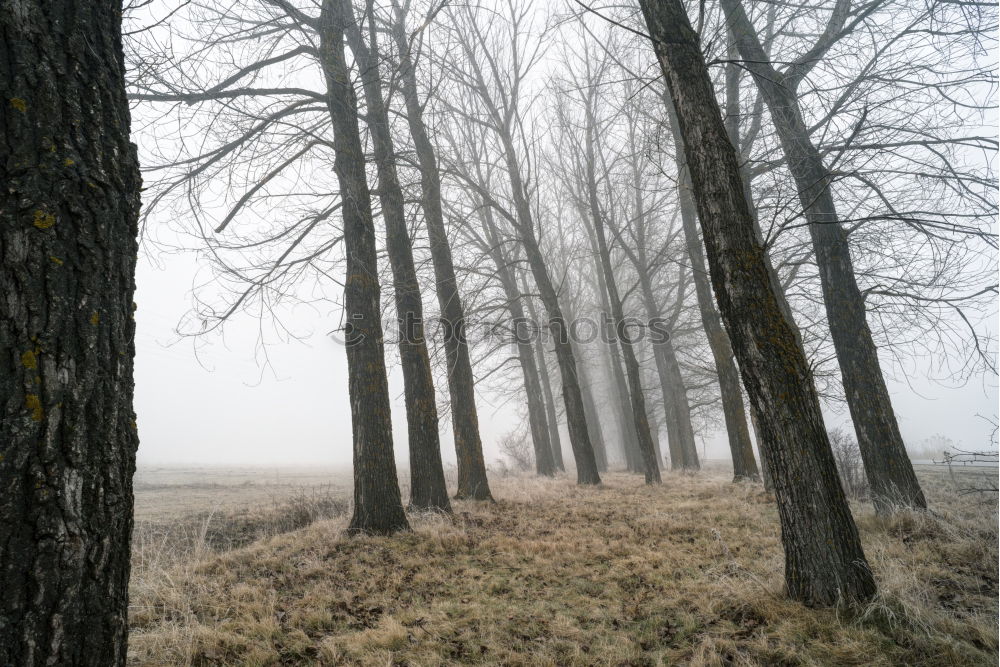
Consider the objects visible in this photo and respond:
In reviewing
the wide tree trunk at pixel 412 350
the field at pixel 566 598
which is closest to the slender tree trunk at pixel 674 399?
the wide tree trunk at pixel 412 350

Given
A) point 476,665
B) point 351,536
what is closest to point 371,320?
point 351,536

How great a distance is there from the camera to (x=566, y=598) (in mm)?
3664

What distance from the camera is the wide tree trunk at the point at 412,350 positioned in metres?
7.00

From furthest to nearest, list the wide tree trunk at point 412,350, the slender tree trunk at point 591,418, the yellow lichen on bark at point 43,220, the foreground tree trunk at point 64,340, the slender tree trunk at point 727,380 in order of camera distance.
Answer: the slender tree trunk at point 591,418, the slender tree trunk at point 727,380, the wide tree trunk at point 412,350, the yellow lichen on bark at point 43,220, the foreground tree trunk at point 64,340

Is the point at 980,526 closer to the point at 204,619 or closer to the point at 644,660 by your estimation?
the point at 644,660

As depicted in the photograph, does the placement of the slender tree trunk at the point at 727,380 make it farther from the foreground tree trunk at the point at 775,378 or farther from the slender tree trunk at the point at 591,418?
the slender tree trunk at the point at 591,418

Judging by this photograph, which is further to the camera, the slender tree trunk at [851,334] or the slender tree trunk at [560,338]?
the slender tree trunk at [560,338]

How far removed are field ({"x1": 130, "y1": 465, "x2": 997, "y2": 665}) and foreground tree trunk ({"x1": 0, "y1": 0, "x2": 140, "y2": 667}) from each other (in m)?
1.50

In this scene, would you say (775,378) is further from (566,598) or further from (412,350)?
(412,350)

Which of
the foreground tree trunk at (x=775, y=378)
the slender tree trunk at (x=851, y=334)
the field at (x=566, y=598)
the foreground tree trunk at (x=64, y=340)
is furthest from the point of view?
the slender tree trunk at (x=851, y=334)

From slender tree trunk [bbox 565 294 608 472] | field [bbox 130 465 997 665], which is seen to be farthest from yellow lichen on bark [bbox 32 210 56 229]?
slender tree trunk [bbox 565 294 608 472]

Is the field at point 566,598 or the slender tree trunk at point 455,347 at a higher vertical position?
the slender tree trunk at point 455,347

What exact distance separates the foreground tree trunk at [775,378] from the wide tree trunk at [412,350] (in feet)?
15.1

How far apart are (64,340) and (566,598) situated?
11.2 feet
